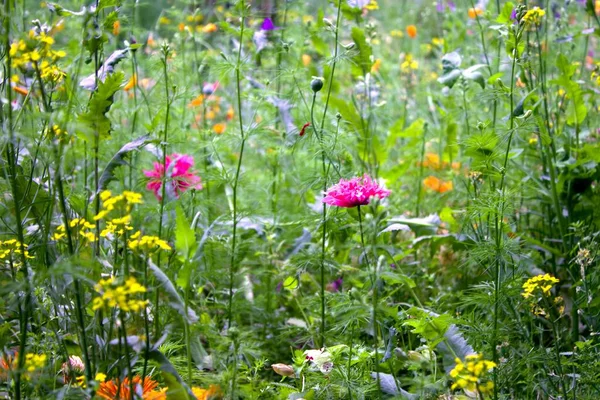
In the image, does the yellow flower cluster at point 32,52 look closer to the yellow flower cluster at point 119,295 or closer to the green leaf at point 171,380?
the yellow flower cluster at point 119,295

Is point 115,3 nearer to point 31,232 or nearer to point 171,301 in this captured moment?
point 31,232

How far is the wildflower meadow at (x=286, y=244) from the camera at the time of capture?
138 cm

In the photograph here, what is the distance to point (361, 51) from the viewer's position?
2.23 m

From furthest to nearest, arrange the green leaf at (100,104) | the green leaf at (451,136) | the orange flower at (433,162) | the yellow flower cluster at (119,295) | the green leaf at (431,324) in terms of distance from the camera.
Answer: the orange flower at (433,162)
the green leaf at (451,136)
the green leaf at (431,324)
the green leaf at (100,104)
the yellow flower cluster at (119,295)

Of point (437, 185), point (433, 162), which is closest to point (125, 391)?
point (437, 185)

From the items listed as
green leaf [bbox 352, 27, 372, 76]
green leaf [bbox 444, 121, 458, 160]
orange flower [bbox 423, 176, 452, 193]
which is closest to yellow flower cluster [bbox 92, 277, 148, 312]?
green leaf [bbox 352, 27, 372, 76]

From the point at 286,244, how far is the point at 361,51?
73cm

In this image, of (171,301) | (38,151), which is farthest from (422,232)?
(38,151)

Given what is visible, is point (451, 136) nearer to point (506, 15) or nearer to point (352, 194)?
point (506, 15)

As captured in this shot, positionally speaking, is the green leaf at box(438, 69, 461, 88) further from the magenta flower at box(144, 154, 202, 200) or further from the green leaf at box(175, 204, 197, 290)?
the green leaf at box(175, 204, 197, 290)

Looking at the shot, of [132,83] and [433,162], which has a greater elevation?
[132,83]

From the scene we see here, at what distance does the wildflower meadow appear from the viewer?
1378mm

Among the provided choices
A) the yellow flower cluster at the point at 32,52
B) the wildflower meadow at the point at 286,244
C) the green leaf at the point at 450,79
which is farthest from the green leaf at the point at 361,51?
the yellow flower cluster at the point at 32,52

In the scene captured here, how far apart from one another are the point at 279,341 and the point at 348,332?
24 centimetres
